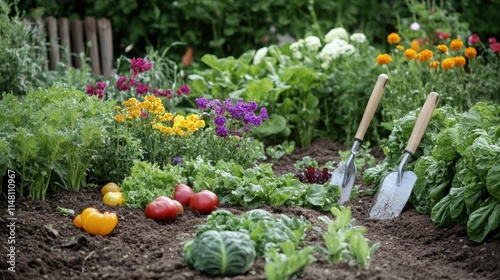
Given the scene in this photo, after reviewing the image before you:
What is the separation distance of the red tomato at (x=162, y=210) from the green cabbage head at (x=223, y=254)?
857 mm

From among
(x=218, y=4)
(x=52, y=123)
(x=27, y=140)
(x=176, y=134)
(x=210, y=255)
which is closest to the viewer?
(x=210, y=255)

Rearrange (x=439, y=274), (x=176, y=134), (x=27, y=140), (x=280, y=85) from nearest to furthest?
(x=439, y=274), (x=27, y=140), (x=176, y=134), (x=280, y=85)

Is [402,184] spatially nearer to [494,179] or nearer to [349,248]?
[494,179]

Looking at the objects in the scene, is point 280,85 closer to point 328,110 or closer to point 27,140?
point 328,110

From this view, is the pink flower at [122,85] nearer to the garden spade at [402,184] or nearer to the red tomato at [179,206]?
the red tomato at [179,206]

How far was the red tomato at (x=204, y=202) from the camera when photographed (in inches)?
184

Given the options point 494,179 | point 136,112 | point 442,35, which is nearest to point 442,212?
point 494,179

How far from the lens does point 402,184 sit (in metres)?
5.04

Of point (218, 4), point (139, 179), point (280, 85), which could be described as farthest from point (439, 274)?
point (218, 4)

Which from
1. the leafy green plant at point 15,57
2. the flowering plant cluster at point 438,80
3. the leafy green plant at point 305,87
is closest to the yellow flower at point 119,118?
the leafy green plant at point 15,57

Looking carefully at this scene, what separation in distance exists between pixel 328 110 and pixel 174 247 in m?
3.44

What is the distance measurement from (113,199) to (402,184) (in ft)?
5.89

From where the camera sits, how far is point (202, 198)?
4684mm

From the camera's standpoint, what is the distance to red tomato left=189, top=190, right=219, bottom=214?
4684 mm
